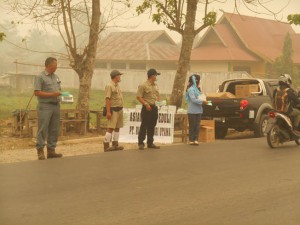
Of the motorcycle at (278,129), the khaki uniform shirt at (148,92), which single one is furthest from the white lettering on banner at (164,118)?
the motorcycle at (278,129)

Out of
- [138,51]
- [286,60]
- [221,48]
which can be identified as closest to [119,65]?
[138,51]

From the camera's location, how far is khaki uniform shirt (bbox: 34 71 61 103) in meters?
10.6

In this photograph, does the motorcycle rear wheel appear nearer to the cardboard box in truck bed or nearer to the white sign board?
the white sign board

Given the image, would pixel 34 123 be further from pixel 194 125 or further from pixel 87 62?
pixel 194 125

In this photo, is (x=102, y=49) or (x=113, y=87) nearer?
(x=113, y=87)

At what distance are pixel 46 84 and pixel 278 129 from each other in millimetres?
5240

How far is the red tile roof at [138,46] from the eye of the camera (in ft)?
155

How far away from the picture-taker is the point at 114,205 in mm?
7031

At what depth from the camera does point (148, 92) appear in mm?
12328

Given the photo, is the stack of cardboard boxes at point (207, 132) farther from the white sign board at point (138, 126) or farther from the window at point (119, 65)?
the window at point (119, 65)

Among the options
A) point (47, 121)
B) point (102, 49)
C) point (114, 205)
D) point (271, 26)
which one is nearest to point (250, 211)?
point (114, 205)

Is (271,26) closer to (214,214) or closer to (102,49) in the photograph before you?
(102,49)

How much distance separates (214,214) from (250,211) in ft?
1.52

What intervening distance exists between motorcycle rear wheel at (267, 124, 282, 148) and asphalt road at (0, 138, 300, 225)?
0.84 metres
